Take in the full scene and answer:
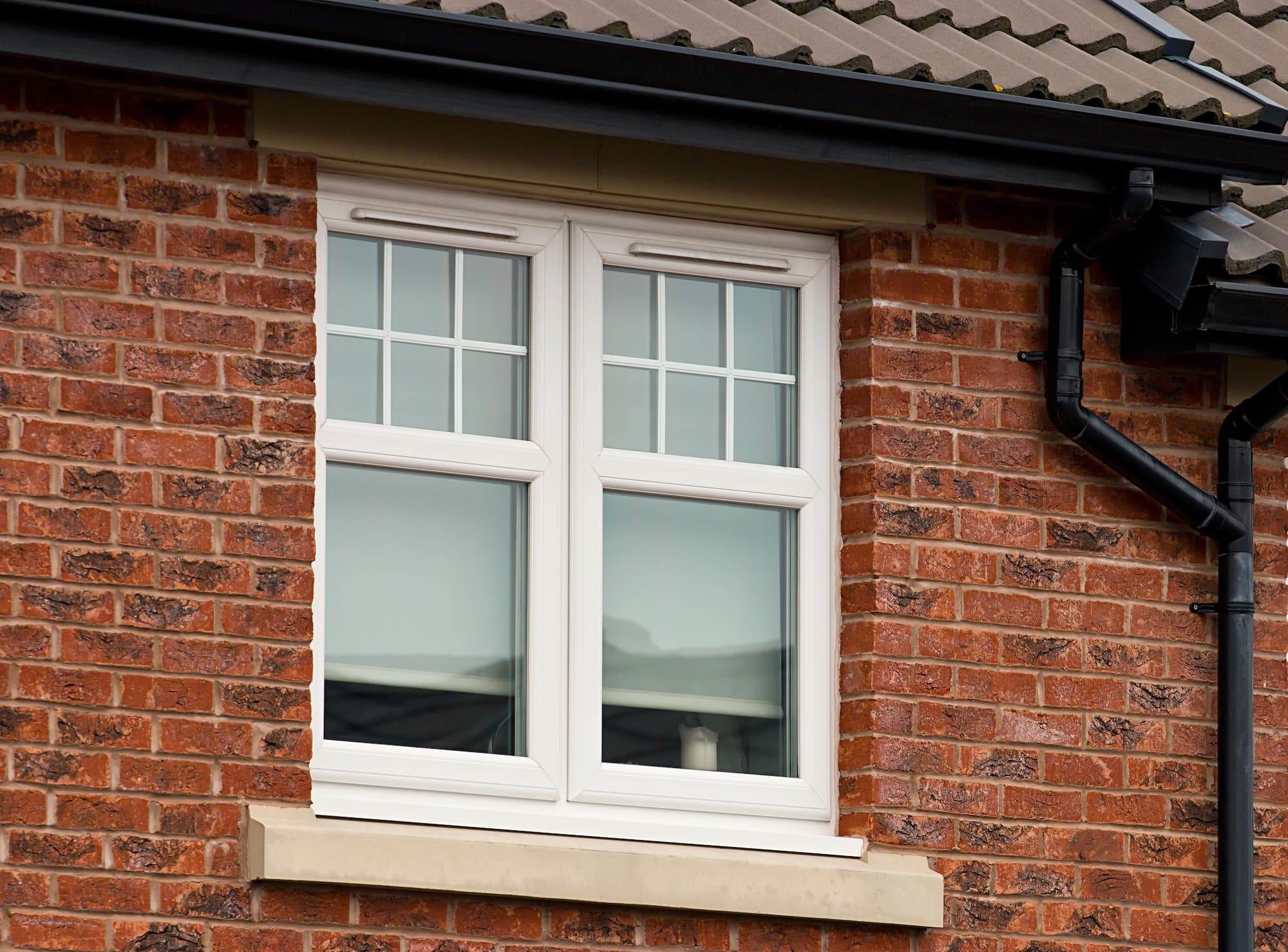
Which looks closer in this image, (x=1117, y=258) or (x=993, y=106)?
(x=993, y=106)

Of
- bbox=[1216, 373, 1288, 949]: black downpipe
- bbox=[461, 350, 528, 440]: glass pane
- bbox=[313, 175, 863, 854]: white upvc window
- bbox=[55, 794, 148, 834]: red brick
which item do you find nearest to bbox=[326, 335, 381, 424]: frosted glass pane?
bbox=[313, 175, 863, 854]: white upvc window

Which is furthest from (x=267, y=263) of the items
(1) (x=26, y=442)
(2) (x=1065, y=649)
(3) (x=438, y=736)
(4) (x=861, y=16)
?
(2) (x=1065, y=649)

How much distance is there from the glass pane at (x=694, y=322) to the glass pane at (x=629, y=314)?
0.16 feet

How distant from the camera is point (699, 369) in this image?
6.39m

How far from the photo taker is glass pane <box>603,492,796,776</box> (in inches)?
244

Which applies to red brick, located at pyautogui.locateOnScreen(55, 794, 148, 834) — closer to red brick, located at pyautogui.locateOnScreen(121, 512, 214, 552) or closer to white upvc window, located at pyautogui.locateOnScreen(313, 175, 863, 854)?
white upvc window, located at pyautogui.locateOnScreen(313, 175, 863, 854)

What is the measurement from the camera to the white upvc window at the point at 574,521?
5.96 m

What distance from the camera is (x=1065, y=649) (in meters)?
6.39

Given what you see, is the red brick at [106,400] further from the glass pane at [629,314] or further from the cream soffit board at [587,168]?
→ the glass pane at [629,314]

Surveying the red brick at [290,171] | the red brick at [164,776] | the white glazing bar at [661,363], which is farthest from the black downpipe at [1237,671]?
the red brick at [164,776]

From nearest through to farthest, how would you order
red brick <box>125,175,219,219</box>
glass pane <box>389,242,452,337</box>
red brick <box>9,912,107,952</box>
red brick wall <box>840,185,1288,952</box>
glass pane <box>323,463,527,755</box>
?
1. red brick <box>9,912,107,952</box>
2. red brick <box>125,175,219,219</box>
3. glass pane <box>323,463,527,755</box>
4. glass pane <box>389,242,452,337</box>
5. red brick wall <box>840,185,1288,952</box>

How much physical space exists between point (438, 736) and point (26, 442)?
1.30 meters

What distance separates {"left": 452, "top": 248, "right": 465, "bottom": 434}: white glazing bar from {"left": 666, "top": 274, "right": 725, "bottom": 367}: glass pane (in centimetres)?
60

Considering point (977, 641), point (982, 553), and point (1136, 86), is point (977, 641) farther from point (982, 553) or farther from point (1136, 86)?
point (1136, 86)
